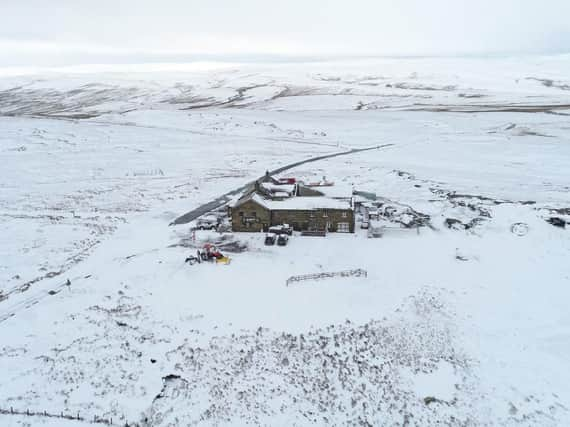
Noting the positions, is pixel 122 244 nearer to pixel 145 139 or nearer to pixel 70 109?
pixel 145 139

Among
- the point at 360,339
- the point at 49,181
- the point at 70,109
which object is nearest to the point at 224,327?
the point at 360,339

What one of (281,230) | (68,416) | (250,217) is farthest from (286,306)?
(250,217)

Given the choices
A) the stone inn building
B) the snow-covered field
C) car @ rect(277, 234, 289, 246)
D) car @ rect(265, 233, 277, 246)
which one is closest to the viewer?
the snow-covered field

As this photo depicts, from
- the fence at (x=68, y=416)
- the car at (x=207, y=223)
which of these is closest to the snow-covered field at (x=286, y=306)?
the fence at (x=68, y=416)

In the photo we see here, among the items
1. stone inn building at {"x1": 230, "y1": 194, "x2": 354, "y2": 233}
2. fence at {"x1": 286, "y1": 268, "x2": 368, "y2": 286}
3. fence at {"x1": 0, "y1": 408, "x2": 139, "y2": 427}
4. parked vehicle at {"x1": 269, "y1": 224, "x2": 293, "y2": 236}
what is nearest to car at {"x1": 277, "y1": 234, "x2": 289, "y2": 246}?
parked vehicle at {"x1": 269, "y1": 224, "x2": 293, "y2": 236}

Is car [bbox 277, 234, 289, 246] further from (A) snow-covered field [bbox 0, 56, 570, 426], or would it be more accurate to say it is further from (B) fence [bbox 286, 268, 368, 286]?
(B) fence [bbox 286, 268, 368, 286]

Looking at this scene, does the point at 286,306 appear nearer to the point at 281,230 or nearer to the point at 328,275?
the point at 328,275

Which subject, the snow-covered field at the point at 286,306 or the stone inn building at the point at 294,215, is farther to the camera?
the stone inn building at the point at 294,215

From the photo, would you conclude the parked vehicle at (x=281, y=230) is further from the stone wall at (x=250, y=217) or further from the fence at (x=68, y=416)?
the fence at (x=68, y=416)
